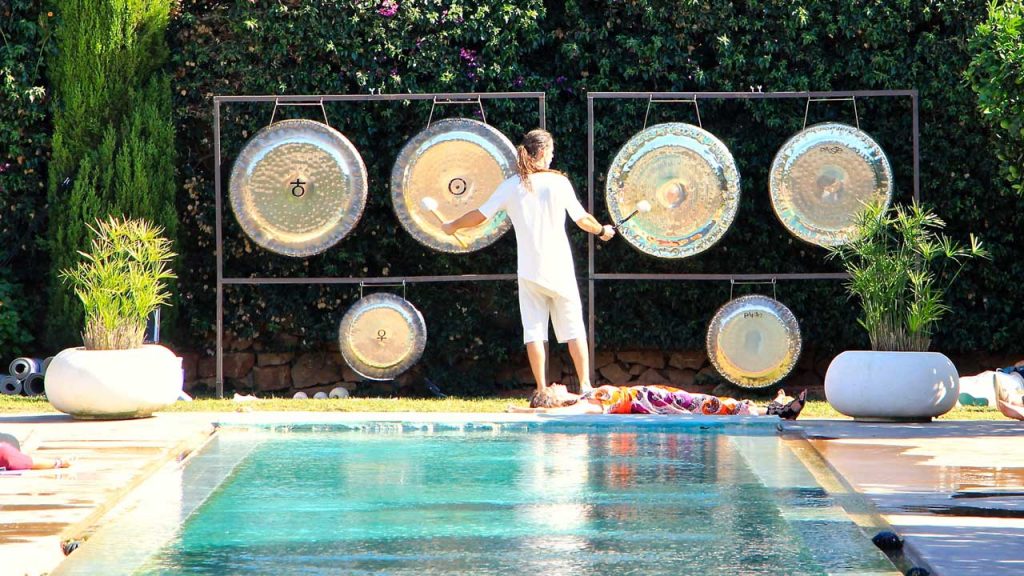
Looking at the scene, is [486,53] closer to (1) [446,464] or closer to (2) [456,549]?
(1) [446,464]

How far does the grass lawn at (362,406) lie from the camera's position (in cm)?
769

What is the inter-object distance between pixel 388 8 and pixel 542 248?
7.29 ft

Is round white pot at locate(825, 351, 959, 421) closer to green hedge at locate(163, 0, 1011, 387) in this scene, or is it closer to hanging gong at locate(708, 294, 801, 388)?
hanging gong at locate(708, 294, 801, 388)

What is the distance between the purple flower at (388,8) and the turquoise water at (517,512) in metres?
3.57

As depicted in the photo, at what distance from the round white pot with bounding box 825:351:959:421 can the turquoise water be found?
67 centimetres

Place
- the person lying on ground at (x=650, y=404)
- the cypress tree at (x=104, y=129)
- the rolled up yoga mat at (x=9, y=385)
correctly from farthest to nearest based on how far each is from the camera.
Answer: the cypress tree at (x=104, y=129) < the rolled up yoga mat at (x=9, y=385) < the person lying on ground at (x=650, y=404)

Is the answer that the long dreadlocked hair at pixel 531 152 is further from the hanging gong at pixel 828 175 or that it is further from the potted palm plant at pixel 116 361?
the potted palm plant at pixel 116 361

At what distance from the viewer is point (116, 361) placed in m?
6.85

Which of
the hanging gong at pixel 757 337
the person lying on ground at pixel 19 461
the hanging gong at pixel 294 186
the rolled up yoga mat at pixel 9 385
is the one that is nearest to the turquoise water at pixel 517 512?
the person lying on ground at pixel 19 461

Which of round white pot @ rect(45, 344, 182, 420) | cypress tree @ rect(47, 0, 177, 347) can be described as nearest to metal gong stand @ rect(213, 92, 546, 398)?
cypress tree @ rect(47, 0, 177, 347)

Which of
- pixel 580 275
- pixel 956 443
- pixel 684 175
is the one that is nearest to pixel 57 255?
pixel 580 275

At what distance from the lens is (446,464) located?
220 inches

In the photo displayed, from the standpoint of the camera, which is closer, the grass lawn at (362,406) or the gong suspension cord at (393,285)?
the grass lawn at (362,406)

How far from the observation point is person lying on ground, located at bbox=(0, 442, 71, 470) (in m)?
5.11
